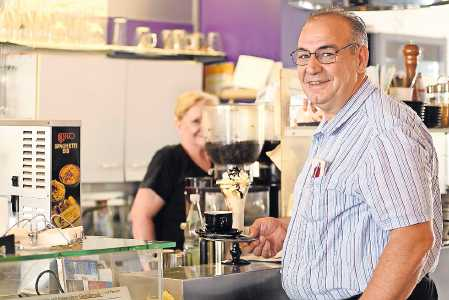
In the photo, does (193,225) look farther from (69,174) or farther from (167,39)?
(167,39)

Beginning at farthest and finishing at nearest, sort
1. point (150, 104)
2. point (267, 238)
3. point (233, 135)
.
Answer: point (150, 104) → point (233, 135) → point (267, 238)

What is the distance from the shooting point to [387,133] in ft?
7.54

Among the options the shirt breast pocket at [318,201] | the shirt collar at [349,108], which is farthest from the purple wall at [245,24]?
the shirt breast pocket at [318,201]

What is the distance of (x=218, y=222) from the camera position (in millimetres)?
2662

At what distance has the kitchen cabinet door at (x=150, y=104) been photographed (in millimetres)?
6117

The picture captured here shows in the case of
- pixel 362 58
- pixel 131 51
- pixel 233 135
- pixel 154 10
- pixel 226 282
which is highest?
pixel 154 10

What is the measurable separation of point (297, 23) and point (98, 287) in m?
4.19

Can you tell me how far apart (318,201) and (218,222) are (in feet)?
1.28

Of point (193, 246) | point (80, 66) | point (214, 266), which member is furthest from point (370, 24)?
point (214, 266)

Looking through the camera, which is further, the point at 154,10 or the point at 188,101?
the point at 154,10

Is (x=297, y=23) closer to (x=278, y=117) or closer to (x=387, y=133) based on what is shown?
(x=278, y=117)

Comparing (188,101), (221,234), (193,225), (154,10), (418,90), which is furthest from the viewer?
(154,10)

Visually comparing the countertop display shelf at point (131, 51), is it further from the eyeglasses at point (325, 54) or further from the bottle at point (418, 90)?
the eyeglasses at point (325, 54)

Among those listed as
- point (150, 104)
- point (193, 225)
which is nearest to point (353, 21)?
point (193, 225)
